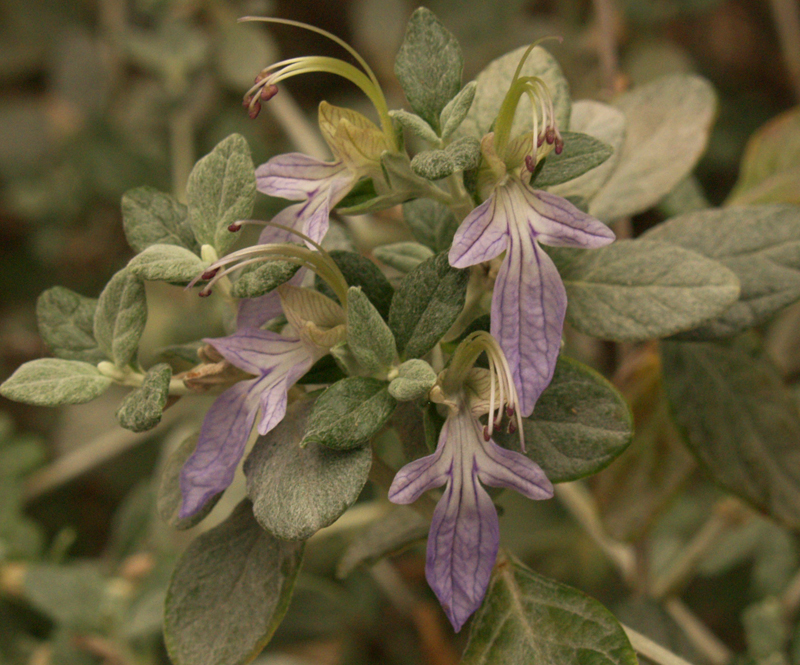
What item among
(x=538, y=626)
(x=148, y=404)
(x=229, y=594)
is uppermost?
(x=148, y=404)

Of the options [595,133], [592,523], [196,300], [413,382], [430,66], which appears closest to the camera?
[413,382]

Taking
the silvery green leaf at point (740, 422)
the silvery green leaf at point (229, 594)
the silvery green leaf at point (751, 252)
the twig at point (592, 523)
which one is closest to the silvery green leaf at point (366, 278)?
the silvery green leaf at point (229, 594)

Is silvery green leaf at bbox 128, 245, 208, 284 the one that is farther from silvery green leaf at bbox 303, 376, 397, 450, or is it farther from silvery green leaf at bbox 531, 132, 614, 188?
silvery green leaf at bbox 531, 132, 614, 188

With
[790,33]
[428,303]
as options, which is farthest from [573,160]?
[790,33]

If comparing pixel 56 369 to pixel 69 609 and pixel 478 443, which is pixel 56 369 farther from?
pixel 69 609

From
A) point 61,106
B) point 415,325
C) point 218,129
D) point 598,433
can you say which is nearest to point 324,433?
point 415,325

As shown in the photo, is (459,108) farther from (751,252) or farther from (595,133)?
(751,252)
